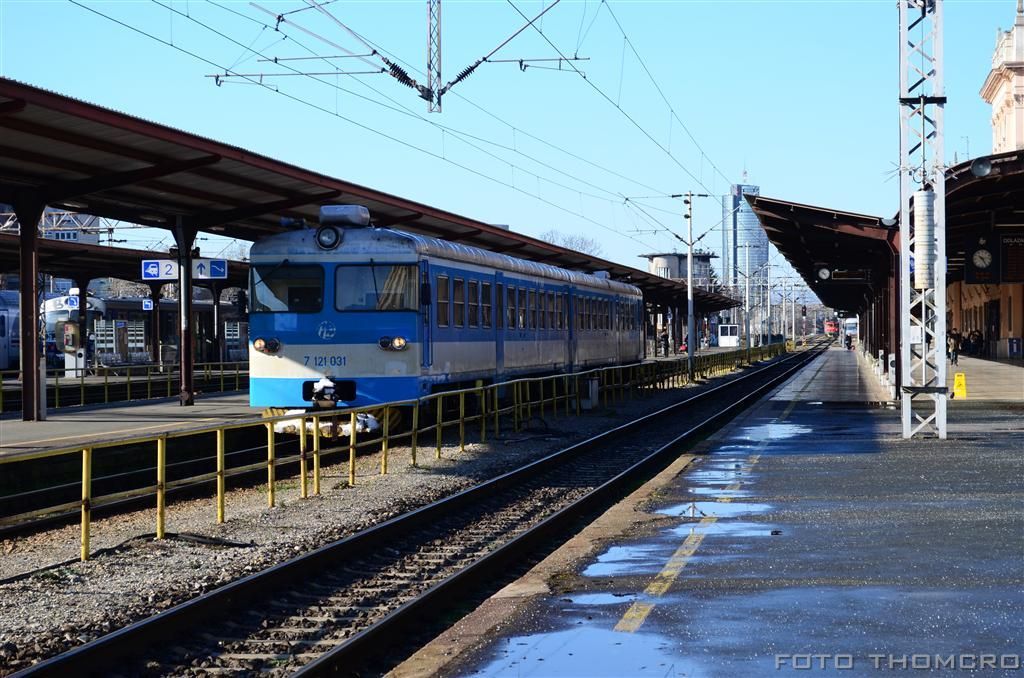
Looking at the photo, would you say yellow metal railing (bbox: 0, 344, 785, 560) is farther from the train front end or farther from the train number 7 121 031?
the train number 7 121 031

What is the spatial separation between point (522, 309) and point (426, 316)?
6229 mm

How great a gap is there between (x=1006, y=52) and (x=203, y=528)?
63.4 m

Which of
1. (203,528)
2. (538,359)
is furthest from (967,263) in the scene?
(203,528)

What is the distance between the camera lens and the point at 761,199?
30297 millimetres

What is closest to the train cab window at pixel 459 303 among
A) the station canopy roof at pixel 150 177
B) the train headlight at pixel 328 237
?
the train headlight at pixel 328 237

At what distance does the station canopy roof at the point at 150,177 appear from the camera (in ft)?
54.4

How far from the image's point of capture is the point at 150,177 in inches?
779

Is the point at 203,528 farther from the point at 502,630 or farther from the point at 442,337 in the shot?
the point at 442,337

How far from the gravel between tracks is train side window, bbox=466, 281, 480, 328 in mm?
3713

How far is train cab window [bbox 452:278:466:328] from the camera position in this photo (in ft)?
68.9

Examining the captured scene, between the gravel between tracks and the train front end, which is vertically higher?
the train front end

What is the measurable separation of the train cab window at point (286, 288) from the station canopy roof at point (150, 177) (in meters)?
1.09

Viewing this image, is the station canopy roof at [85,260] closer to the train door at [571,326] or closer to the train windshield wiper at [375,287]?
the train door at [571,326]

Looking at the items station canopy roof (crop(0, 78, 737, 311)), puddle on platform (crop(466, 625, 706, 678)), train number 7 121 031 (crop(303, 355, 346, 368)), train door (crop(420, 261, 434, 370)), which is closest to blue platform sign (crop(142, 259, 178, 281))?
station canopy roof (crop(0, 78, 737, 311))
